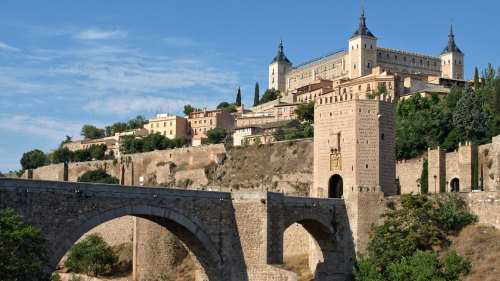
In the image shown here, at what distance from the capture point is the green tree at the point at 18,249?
67.8 feet

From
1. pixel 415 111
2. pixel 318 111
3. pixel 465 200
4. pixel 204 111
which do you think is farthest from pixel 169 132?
pixel 465 200

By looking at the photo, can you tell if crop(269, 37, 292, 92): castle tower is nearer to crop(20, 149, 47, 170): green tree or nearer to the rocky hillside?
crop(20, 149, 47, 170): green tree

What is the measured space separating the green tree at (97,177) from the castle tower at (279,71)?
48.5 meters

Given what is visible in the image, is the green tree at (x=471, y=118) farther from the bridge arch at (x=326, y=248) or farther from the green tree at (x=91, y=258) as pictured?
the green tree at (x=91, y=258)

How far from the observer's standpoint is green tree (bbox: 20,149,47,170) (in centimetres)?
9488

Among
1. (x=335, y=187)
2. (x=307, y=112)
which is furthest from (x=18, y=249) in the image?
(x=307, y=112)

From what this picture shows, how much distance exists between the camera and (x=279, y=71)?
120 meters

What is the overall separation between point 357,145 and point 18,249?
19288 millimetres

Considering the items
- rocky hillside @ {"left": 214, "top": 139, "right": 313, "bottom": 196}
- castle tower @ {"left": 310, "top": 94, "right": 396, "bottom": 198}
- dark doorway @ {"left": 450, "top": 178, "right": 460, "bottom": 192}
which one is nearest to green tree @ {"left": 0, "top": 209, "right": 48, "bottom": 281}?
castle tower @ {"left": 310, "top": 94, "right": 396, "bottom": 198}

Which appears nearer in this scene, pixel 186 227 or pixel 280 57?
pixel 186 227

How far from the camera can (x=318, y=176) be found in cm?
3728

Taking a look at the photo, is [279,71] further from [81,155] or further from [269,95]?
[81,155]

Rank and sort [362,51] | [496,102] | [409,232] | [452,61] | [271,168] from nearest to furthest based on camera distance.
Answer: [409,232], [496,102], [271,168], [362,51], [452,61]

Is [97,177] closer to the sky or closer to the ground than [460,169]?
closer to the ground
